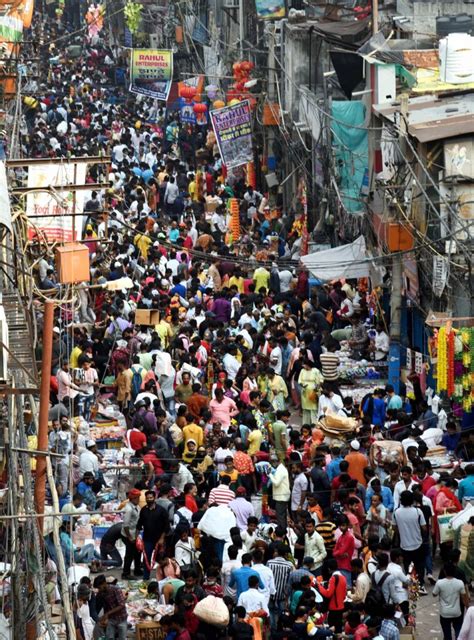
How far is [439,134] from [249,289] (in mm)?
5751

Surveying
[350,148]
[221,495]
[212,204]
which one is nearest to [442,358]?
[221,495]

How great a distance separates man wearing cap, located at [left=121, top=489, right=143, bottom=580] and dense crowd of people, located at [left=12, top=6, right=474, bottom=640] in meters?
0.02

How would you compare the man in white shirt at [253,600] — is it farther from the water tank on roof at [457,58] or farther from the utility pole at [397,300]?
the water tank on roof at [457,58]

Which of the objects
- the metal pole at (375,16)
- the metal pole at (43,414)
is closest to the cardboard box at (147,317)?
the metal pole at (375,16)

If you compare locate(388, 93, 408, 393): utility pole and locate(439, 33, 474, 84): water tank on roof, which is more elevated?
locate(439, 33, 474, 84): water tank on roof

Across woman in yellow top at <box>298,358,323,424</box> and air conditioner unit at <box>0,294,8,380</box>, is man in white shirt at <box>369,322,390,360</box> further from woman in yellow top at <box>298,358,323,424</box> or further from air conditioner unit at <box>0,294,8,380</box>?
air conditioner unit at <box>0,294,8,380</box>

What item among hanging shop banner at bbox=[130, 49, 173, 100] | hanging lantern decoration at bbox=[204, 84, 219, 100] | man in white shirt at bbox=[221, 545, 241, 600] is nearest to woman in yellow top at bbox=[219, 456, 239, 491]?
man in white shirt at bbox=[221, 545, 241, 600]

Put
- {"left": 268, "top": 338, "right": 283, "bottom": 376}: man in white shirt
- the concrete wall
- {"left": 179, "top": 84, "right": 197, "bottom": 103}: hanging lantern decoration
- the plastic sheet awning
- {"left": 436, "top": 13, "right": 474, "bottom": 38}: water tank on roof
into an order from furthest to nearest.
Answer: {"left": 179, "top": 84, "right": 197, "bottom": 103}: hanging lantern decoration < the concrete wall < {"left": 436, "top": 13, "right": 474, "bottom": 38}: water tank on roof < the plastic sheet awning < {"left": 268, "top": 338, "right": 283, "bottom": 376}: man in white shirt

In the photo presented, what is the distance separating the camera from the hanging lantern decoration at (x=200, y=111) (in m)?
44.7

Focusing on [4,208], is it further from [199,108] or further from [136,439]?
[199,108]

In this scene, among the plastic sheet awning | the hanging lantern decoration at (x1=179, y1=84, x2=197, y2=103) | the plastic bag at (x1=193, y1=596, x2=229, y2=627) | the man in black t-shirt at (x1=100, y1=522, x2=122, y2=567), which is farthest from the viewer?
the hanging lantern decoration at (x1=179, y1=84, x2=197, y2=103)

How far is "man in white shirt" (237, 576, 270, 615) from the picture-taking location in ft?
53.1

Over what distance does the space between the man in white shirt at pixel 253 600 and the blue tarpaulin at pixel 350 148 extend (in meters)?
14.0

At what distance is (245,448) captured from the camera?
2033cm
